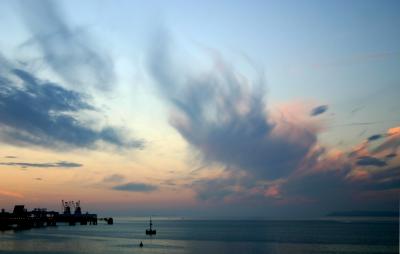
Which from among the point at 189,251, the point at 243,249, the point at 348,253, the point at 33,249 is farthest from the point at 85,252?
the point at 348,253

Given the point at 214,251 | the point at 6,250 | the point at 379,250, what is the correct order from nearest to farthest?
the point at 6,250
the point at 214,251
the point at 379,250

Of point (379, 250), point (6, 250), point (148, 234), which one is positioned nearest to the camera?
point (6, 250)

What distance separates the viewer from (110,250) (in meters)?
110

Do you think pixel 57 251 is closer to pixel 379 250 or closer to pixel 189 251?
pixel 189 251

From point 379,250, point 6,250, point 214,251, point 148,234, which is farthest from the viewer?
point 148,234

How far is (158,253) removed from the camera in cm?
10550

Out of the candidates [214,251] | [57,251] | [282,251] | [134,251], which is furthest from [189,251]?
[57,251]

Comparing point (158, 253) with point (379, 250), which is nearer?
point (158, 253)

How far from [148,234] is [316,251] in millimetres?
89784

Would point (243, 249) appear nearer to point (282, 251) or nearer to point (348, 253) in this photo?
point (282, 251)

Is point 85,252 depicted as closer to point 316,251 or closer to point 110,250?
point 110,250

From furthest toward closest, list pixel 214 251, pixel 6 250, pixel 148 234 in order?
pixel 148 234, pixel 214 251, pixel 6 250

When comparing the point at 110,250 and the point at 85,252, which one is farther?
the point at 110,250

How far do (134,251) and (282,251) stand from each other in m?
38.1
